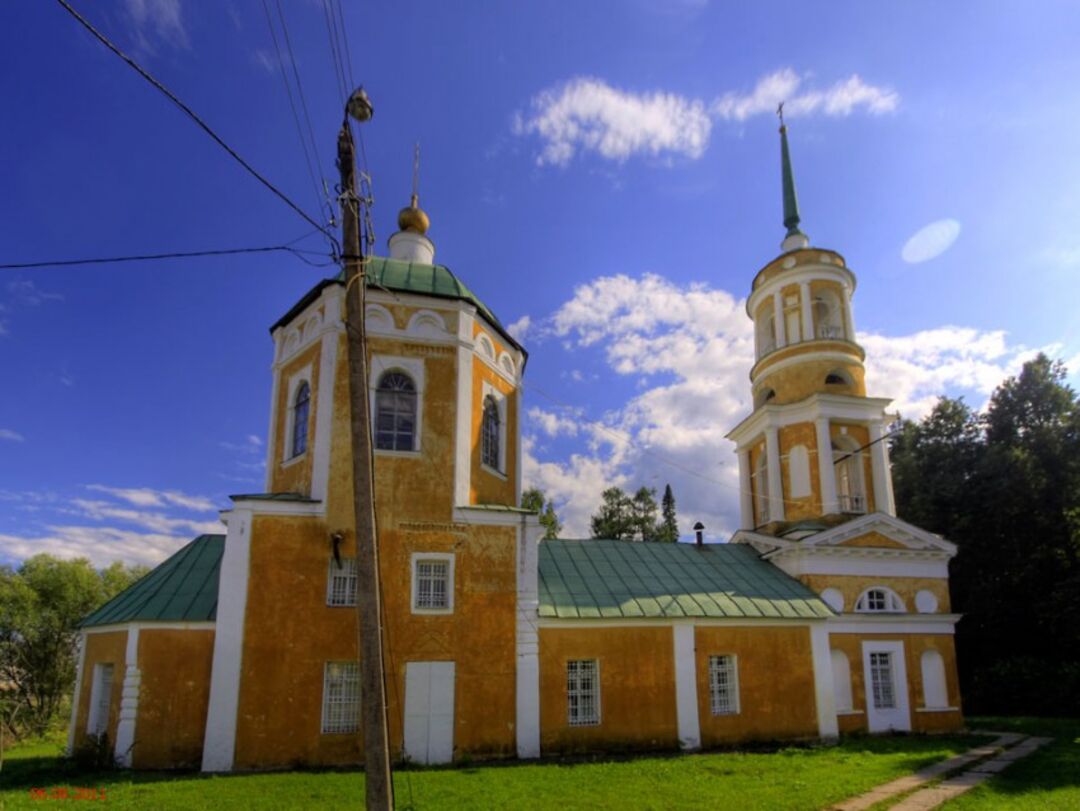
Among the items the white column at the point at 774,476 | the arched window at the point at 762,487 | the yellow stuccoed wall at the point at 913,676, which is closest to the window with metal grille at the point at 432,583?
the yellow stuccoed wall at the point at 913,676

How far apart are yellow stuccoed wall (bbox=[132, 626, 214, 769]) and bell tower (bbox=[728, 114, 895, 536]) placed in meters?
15.4

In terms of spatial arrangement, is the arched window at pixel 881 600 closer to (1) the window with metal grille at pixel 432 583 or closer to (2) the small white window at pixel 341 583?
(1) the window with metal grille at pixel 432 583

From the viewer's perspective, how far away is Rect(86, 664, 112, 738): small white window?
14219 millimetres

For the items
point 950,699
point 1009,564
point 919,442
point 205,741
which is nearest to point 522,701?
point 205,741

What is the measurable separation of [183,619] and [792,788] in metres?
11.0

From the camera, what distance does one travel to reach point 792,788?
11547 millimetres

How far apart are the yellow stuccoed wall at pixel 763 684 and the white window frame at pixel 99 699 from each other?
12.0 metres

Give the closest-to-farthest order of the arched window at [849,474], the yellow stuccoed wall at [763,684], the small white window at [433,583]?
the small white window at [433,583], the yellow stuccoed wall at [763,684], the arched window at [849,474]

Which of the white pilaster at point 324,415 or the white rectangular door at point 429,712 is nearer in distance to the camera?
the white rectangular door at point 429,712

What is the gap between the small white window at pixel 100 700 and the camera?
1422 cm

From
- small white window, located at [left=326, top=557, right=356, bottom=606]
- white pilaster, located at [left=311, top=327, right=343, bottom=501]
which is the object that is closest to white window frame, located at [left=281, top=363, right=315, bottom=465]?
white pilaster, located at [left=311, top=327, right=343, bottom=501]

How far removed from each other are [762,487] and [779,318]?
18.1 ft

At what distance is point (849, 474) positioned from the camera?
22.5 m

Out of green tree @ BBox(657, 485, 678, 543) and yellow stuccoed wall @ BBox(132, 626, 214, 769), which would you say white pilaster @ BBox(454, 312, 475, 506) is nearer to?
yellow stuccoed wall @ BBox(132, 626, 214, 769)
